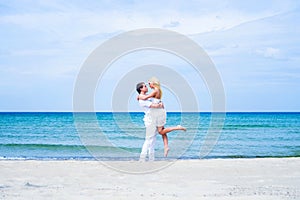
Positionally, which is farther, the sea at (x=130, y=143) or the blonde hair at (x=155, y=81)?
the sea at (x=130, y=143)

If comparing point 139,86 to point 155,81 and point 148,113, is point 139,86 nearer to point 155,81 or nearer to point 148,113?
point 155,81

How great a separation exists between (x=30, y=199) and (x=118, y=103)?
4193 mm

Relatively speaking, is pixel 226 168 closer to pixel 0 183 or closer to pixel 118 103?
pixel 118 103

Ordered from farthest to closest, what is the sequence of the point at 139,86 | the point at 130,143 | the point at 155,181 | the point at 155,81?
the point at 130,143 < the point at 139,86 < the point at 155,81 < the point at 155,181

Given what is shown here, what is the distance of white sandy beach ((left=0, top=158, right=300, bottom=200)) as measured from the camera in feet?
24.5

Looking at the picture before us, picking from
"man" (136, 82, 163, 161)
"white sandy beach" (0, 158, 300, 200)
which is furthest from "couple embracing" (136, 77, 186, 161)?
"white sandy beach" (0, 158, 300, 200)

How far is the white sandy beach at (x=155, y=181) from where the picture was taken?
294 inches

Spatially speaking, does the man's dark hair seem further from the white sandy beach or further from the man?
the white sandy beach

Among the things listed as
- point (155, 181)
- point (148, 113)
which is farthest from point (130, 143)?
point (155, 181)

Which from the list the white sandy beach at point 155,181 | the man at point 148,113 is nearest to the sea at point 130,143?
the man at point 148,113

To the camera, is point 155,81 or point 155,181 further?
point 155,81

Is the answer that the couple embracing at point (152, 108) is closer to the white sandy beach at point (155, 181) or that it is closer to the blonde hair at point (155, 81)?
the blonde hair at point (155, 81)

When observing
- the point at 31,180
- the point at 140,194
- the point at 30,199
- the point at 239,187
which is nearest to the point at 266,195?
the point at 239,187

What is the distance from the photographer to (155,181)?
876 cm
